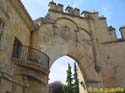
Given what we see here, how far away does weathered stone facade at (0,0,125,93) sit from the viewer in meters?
8.09

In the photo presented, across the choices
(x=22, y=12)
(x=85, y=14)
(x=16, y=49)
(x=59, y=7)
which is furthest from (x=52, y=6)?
(x=16, y=49)

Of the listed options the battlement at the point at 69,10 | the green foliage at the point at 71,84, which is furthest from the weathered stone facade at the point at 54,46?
the green foliage at the point at 71,84

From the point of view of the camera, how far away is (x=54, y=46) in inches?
499

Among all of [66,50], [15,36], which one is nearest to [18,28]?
[15,36]

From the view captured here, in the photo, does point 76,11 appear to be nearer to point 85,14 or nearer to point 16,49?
point 85,14

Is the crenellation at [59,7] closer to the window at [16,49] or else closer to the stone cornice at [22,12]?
the stone cornice at [22,12]

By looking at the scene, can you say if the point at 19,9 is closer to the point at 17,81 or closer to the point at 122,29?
the point at 17,81

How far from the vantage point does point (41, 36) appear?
12.5 m

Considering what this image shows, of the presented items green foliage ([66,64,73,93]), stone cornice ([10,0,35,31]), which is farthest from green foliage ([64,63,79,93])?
stone cornice ([10,0,35,31])

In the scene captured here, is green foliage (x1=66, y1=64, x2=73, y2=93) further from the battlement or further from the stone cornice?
the stone cornice

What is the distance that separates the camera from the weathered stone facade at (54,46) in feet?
26.5

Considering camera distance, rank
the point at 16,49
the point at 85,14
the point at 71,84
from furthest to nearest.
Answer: the point at 71,84, the point at 85,14, the point at 16,49

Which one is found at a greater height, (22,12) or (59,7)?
(59,7)

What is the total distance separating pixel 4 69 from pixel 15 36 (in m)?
2.08
